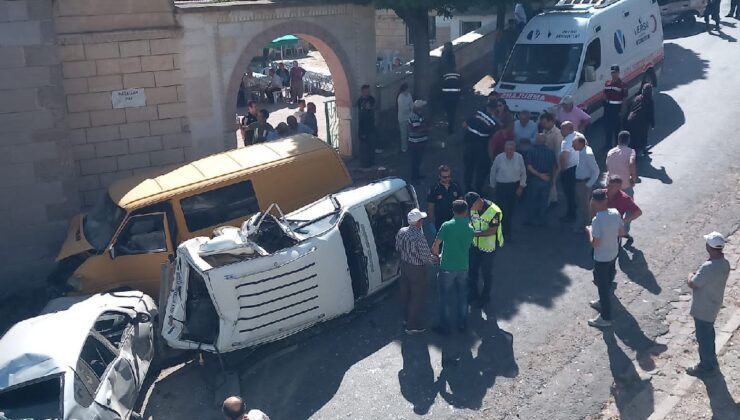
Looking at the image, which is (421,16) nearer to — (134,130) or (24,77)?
(134,130)

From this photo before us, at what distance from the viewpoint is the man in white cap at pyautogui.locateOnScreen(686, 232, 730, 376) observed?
8.86 metres

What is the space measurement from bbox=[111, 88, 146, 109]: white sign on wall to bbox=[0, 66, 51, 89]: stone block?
156cm

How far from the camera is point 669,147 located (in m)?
16.1

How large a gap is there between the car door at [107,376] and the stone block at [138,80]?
680 cm

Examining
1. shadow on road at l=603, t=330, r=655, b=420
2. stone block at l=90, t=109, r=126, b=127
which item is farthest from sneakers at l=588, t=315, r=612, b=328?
stone block at l=90, t=109, r=126, b=127

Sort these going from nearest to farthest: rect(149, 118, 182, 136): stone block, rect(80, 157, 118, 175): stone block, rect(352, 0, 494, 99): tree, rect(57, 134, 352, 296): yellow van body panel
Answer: rect(57, 134, 352, 296): yellow van body panel, rect(80, 157, 118, 175): stone block, rect(149, 118, 182, 136): stone block, rect(352, 0, 494, 99): tree

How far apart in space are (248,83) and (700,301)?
1801cm

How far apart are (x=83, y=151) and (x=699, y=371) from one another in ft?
35.1

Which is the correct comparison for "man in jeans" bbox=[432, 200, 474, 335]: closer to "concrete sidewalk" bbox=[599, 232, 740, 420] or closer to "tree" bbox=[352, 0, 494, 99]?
"concrete sidewalk" bbox=[599, 232, 740, 420]

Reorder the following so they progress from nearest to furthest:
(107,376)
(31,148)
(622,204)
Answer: (107,376)
(622,204)
(31,148)

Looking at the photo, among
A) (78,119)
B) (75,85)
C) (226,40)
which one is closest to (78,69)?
(75,85)

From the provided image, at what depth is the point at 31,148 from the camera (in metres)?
13.6

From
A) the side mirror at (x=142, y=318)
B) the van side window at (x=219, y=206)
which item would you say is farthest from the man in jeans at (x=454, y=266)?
the side mirror at (x=142, y=318)

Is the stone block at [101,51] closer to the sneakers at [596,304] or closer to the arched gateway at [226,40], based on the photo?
the arched gateway at [226,40]
